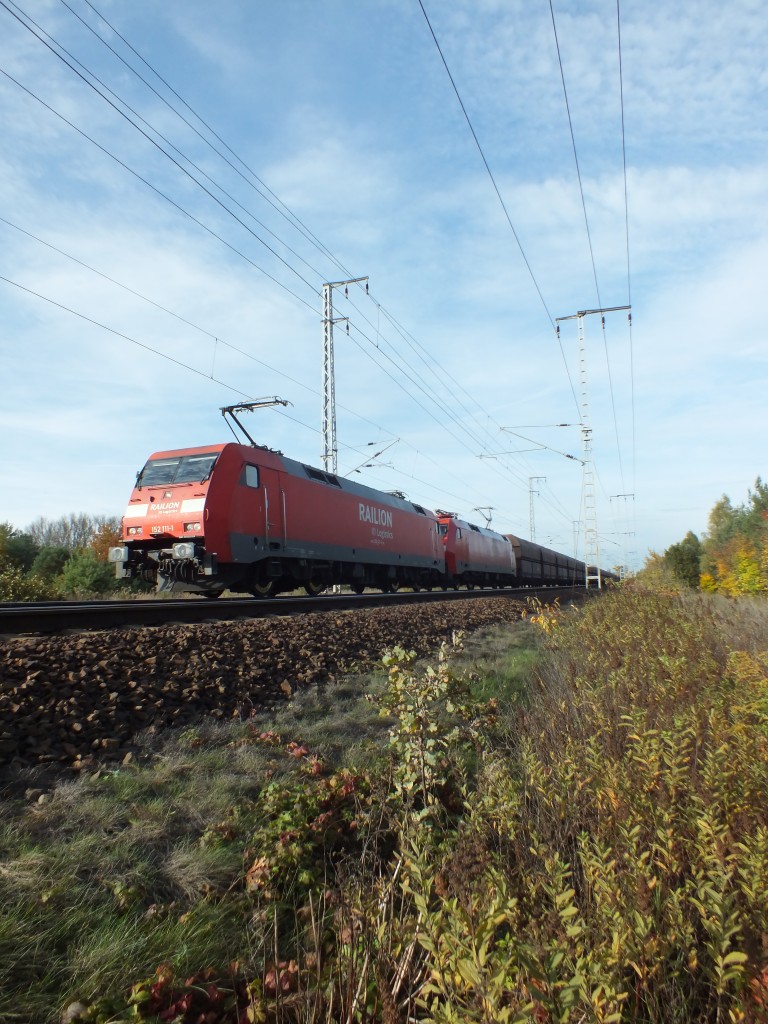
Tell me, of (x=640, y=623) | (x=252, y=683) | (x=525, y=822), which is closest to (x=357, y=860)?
(x=525, y=822)

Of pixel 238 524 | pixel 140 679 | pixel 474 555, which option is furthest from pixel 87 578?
pixel 474 555

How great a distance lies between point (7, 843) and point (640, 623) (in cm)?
799

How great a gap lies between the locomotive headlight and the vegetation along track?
431 centimetres

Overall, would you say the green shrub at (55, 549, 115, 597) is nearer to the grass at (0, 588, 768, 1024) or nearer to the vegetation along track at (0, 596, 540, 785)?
the vegetation along track at (0, 596, 540, 785)

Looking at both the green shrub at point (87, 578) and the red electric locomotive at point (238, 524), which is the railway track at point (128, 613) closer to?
the red electric locomotive at point (238, 524)

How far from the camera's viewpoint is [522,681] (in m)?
7.12

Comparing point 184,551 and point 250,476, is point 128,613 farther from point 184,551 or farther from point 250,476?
point 250,476

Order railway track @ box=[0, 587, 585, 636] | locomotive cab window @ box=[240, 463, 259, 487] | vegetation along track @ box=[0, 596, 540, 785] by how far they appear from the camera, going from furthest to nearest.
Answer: locomotive cab window @ box=[240, 463, 259, 487], railway track @ box=[0, 587, 585, 636], vegetation along track @ box=[0, 596, 540, 785]

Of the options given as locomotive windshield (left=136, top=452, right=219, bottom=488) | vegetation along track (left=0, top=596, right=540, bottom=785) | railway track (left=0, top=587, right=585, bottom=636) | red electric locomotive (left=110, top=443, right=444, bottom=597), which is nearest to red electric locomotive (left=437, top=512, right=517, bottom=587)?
red electric locomotive (left=110, top=443, right=444, bottom=597)

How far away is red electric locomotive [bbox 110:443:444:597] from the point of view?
12562mm

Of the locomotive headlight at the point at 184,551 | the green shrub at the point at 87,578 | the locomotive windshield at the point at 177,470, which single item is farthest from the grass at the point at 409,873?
the green shrub at the point at 87,578

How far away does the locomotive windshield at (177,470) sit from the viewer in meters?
13.1

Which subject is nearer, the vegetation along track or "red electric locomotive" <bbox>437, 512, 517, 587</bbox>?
the vegetation along track

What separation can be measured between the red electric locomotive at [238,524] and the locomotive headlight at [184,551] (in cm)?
2
